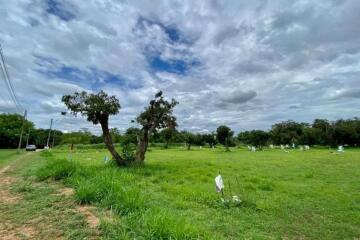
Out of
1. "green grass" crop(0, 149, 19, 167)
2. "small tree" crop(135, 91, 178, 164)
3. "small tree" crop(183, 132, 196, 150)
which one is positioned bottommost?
"green grass" crop(0, 149, 19, 167)

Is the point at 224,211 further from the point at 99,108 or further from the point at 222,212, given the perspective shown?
the point at 99,108

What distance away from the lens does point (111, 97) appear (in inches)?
846

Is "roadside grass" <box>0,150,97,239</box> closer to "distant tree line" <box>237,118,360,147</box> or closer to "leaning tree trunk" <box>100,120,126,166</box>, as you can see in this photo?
"leaning tree trunk" <box>100,120,126,166</box>

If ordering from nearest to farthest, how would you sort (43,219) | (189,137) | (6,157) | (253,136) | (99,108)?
1. (43,219)
2. (99,108)
3. (6,157)
4. (253,136)
5. (189,137)

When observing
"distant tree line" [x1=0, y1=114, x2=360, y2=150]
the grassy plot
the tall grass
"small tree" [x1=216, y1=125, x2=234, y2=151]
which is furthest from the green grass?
"small tree" [x1=216, y1=125, x2=234, y2=151]

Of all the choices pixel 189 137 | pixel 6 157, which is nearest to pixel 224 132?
pixel 189 137

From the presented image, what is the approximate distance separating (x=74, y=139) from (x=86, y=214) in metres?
91.9

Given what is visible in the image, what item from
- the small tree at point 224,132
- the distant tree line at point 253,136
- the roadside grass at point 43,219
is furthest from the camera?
the distant tree line at point 253,136

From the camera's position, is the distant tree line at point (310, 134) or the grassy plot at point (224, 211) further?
the distant tree line at point (310, 134)

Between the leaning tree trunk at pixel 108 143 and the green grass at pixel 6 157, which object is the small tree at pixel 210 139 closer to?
the green grass at pixel 6 157

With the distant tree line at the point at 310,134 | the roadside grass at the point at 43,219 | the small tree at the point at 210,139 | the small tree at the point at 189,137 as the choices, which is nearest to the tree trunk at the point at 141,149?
the roadside grass at the point at 43,219

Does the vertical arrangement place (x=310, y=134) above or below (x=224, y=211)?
above

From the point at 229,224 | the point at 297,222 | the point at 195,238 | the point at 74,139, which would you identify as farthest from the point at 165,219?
the point at 74,139

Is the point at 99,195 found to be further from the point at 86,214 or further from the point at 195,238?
the point at 195,238
